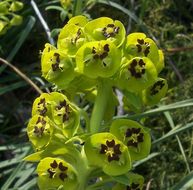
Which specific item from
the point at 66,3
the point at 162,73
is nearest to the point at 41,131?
the point at 66,3

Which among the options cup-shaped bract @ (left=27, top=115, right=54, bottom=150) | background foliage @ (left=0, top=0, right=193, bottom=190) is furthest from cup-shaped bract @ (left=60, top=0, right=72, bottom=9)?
cup-shaped bract @ (left=27, top=115, right=54, bottom=150)

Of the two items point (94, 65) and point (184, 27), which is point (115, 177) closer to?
point (94, 65)

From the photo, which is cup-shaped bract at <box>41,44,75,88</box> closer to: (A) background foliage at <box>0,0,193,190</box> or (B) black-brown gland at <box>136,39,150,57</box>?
(B) black-brown gland at <box>136,39,150,57</box>

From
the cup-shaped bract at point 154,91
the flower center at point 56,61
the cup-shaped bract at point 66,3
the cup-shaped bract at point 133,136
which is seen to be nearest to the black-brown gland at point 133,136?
the cup-shaped bract at point 133,136

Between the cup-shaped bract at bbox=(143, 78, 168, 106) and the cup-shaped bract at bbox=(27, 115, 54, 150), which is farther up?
the cup-shaped bract at bbox=(27, 115, 54, 150)

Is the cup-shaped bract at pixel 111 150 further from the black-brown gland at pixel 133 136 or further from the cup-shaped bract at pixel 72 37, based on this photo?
the cup-shaped bract at pixel 72 37

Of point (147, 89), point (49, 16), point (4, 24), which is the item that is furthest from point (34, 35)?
point (147, 89)
